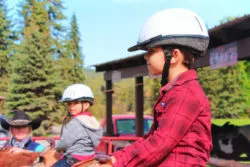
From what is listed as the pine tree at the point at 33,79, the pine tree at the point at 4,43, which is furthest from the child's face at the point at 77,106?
the pine tree at the point at 4,43

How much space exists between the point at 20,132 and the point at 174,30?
322 centimetres

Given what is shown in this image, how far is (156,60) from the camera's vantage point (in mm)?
1897

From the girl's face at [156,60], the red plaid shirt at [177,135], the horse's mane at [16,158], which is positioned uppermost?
the girl's face at [156,60]

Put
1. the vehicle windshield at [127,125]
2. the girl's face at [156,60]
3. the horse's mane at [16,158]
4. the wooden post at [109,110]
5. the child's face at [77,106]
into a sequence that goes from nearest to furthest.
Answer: the girl's face at [156,60], the horse's mane at [16,158], the child's face at [77,106], the vehicle windshield at [127,125], the wooden post at [109,110]

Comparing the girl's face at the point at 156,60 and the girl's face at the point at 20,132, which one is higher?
the girl's face at the point at 156,60

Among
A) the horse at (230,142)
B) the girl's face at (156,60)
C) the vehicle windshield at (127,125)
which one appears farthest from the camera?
the vehicle windshield at (127,125)

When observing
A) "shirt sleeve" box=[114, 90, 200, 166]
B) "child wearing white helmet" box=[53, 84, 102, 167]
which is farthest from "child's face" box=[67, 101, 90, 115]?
"shirt sleeve" box=[114, 90, 200, 166]

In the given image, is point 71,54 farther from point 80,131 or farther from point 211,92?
point 80,131

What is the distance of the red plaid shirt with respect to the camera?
164 centimetres

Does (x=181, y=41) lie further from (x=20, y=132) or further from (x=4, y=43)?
(x=4, y=43)

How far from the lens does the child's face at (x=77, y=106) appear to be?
4258mm

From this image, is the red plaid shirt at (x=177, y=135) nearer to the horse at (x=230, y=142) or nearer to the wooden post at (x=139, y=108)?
the horse at (x=230, y=142)

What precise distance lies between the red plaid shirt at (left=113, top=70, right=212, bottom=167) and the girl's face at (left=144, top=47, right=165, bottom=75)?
14 cm

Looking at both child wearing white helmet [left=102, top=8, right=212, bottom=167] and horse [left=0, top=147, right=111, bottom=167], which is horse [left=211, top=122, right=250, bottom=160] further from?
child wearing white helmet [left=102, top=8, right=212, bottom=167]
